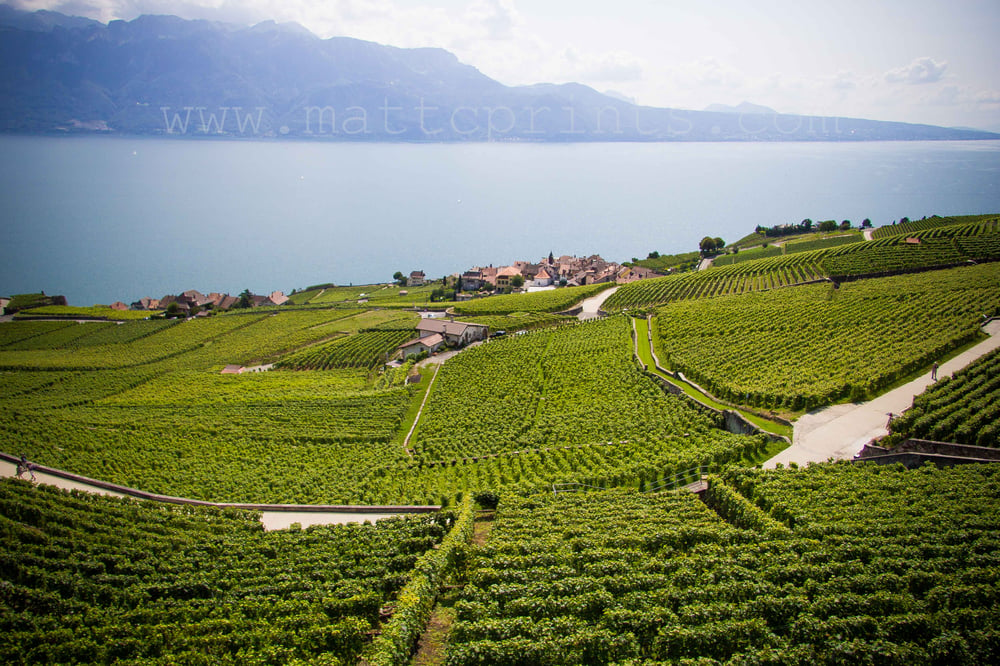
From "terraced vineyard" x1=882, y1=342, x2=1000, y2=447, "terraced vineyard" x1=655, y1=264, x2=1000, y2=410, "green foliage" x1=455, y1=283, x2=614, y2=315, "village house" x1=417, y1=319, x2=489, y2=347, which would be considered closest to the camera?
"terraced vineyard" x1=882, y1=342, x2=1000, y2=447

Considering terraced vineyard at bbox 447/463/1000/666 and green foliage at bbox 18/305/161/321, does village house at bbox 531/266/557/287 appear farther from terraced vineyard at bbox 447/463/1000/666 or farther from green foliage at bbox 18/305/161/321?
terraced vineyard at bbox 447/463/1000/666

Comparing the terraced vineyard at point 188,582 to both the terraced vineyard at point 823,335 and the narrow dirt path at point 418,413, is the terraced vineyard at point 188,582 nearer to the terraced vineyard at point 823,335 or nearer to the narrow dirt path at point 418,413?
the narrow dirt path at point 418,413

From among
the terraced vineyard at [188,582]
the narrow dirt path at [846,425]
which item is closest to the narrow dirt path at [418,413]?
the terraced vineyard at [188,582]

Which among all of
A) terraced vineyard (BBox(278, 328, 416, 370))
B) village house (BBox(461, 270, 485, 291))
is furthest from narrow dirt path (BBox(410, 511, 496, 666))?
village house (BBox(461, 270, 485, 291))

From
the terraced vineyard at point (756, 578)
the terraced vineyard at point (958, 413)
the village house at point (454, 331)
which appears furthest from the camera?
the village house at point (454, 331)

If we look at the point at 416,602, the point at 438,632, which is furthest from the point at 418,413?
the point at 438,632

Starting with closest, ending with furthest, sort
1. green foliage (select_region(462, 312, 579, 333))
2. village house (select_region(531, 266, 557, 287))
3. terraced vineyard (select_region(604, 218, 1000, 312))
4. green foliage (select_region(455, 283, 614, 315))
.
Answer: terraced vineyard (select_region(604, 218, 1000, 312)) → green foliage (select_region(462, 312, 579, 333)) → green foliage (select_region(455, 283, 614, 315)) → village house (select_region(531, 266, 557, 287))

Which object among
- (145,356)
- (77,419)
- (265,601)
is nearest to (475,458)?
(265,601)

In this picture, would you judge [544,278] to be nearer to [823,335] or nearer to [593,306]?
[593,306]
